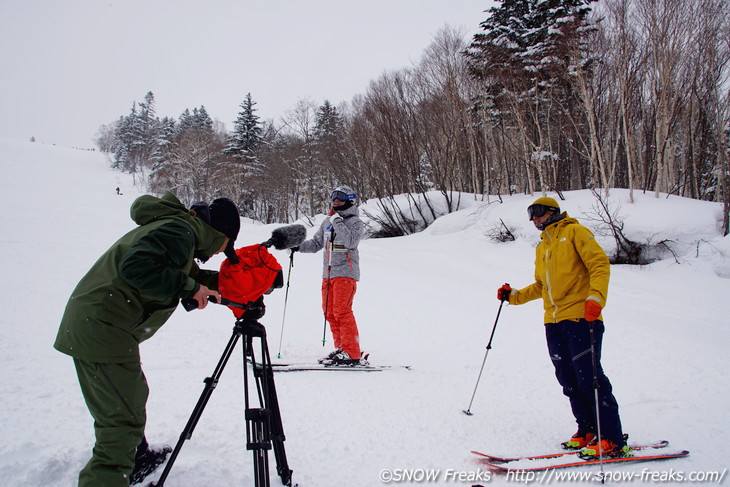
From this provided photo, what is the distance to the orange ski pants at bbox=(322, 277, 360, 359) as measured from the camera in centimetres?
455

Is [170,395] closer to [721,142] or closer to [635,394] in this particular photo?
[635,394]

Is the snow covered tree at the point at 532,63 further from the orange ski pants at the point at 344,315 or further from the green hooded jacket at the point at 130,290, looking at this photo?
the green hooded jacket at the point at 130,290

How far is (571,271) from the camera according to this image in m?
3.06

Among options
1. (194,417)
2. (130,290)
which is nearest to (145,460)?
(194,417)

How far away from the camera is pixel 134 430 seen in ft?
6.41

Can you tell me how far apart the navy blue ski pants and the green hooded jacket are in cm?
278

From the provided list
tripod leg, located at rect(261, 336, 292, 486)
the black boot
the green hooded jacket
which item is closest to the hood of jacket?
the green hooded jacket

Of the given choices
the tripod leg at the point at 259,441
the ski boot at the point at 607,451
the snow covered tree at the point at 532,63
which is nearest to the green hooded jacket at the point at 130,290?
the tripod leg at the point at 259,441

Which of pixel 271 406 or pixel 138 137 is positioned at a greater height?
pixel 138 137

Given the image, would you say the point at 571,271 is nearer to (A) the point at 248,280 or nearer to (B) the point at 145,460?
(A) the point at 248,280

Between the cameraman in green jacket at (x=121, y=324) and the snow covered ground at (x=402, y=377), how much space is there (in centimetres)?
60

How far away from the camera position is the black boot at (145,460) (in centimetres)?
223

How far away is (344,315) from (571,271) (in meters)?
2.51

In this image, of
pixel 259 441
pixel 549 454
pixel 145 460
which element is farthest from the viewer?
pixel 549 454
